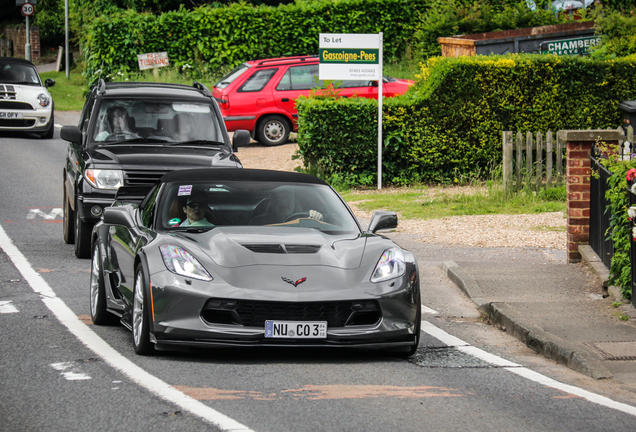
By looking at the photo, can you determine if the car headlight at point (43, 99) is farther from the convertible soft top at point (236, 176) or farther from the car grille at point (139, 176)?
the convertible soft top at point (236, 176)

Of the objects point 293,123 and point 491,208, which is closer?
point 491,208

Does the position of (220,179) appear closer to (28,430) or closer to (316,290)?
(316,290)

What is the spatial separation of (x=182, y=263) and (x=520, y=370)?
2.49 metres

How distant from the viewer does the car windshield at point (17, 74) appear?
2448cm

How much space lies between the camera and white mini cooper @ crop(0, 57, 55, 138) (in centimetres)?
2389

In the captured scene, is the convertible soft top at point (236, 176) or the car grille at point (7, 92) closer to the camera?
the convertible soft top at point (236, 176)

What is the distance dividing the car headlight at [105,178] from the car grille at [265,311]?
16.3 feet

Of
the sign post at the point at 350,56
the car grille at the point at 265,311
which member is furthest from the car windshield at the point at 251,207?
the sign post at the point at 350,56

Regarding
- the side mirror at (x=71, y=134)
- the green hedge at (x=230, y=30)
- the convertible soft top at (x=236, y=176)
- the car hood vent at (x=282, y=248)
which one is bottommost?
the car hood vent at (x=282, y=248)

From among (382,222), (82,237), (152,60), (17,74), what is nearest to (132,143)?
(82,237)

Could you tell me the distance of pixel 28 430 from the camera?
498cm

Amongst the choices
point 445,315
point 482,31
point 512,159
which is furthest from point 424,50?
point 445,315

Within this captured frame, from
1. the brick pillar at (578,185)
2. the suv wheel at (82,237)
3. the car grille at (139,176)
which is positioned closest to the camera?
the brick pillar at (578,185)

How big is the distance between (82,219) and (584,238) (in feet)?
18.9
